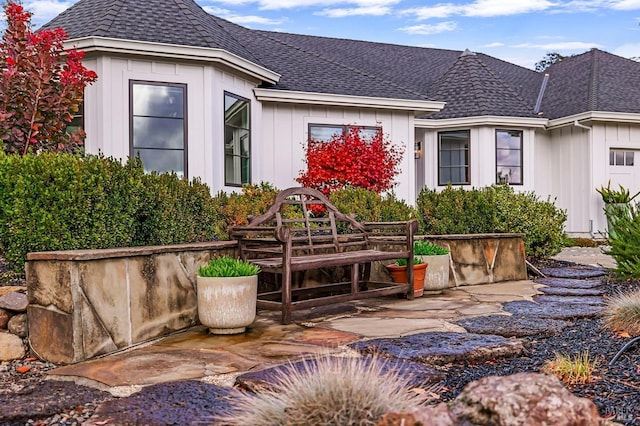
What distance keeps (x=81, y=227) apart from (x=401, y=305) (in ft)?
10.4

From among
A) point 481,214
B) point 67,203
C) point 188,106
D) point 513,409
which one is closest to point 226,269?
point 67,203

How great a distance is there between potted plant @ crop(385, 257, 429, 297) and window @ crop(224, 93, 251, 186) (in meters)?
3.79

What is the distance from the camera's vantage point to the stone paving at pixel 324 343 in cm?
342

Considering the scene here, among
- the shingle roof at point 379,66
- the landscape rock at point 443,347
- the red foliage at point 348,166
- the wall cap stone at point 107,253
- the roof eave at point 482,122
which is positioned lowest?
the landscape rock at point 443,347

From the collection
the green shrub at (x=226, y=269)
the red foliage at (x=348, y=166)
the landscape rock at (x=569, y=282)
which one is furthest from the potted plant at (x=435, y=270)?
Result: the red foliage at (x=348, y=166)

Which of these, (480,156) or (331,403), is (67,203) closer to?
(331,403)

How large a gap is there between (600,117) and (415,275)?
32.4 feet

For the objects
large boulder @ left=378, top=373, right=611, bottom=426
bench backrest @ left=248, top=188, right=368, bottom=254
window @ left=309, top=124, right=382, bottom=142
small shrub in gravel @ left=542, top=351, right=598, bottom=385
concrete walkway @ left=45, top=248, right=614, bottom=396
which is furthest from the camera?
window @ left=309, top=124, right=382, bottom=142

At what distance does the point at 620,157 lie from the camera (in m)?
15.2

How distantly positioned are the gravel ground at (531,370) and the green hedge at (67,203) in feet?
1.57

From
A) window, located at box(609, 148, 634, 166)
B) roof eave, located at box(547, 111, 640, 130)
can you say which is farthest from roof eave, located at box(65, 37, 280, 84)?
window, located at box(609, 148, 634, 166)

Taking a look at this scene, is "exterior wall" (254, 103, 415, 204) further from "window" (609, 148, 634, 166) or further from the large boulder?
the large boulder

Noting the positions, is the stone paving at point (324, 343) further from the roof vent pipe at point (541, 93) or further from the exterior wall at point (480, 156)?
the roof vent pipe at point (541, 93)

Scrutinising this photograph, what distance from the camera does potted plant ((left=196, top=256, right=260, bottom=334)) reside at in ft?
15.3
